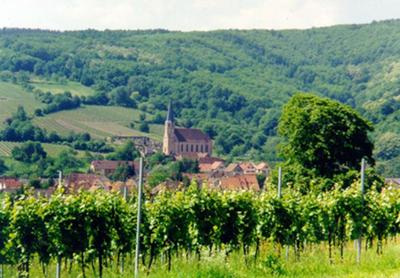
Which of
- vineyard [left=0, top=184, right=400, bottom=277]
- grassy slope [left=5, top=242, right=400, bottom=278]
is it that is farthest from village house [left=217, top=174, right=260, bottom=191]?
grassy slope [left=5, top=242, right=400, bottom=278]

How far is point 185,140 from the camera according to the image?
166 m

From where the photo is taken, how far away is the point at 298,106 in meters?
40.1

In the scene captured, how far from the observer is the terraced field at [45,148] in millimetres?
114625

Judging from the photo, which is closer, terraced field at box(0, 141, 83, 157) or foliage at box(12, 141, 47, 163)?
foliage at box(12, 141, 47, 163)

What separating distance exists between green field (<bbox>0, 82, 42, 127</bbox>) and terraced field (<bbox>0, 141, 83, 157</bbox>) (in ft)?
33.1

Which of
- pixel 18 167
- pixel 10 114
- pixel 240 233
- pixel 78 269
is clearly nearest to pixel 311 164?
pixel 240 233

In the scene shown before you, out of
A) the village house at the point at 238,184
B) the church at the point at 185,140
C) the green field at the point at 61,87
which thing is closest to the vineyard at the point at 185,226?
the village house at the point at 238,184

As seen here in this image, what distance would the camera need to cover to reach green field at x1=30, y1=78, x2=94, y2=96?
168m

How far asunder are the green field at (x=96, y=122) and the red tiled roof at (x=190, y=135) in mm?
3540

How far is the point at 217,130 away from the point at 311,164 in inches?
5603

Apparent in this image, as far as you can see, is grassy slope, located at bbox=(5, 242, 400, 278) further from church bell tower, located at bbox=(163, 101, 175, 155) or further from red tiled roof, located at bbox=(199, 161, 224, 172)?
church bell tower, located at bbox=(163, 101, 175, 155)

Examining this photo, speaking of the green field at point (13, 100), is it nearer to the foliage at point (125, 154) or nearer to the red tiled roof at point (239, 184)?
the foliage at point (125, 154)

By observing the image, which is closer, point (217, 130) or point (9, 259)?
point (9, 259)

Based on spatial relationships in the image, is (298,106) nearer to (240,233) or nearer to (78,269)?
(240,233)
